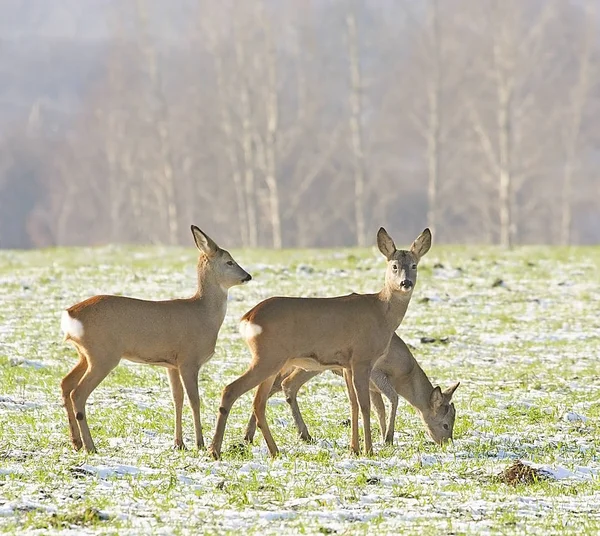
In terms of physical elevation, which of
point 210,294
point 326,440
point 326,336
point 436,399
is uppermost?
point 210,294

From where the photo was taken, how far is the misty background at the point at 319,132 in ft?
139

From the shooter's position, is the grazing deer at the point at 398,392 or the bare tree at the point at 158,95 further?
the bare tree at the point at 158,95

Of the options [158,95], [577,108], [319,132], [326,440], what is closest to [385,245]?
[326,440]

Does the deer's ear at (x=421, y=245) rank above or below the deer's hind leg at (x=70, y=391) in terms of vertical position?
above

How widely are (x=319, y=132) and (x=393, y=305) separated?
45642mm

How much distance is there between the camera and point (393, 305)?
9.15 metres

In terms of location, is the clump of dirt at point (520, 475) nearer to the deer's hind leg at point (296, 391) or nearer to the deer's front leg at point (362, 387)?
the deer's front leg at point (362, 387)

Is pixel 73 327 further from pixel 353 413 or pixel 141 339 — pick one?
pixel 353 413

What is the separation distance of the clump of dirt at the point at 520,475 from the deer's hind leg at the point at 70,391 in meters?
3.15

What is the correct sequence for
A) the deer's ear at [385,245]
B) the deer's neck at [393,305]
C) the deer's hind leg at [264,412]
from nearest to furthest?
1. the deer's hind leg at [264,412]
2. the deer's neck at [393,305]
3. the deer's ear at [385,245]

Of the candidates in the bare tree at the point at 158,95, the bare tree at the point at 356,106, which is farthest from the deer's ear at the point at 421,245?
the bare tree at the point at 158,95

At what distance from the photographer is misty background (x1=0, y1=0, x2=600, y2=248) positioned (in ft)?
139

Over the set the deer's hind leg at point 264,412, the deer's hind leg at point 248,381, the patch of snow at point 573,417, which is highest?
the deer's hind leg at point 248,381

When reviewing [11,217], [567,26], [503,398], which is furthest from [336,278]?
[11,217]
